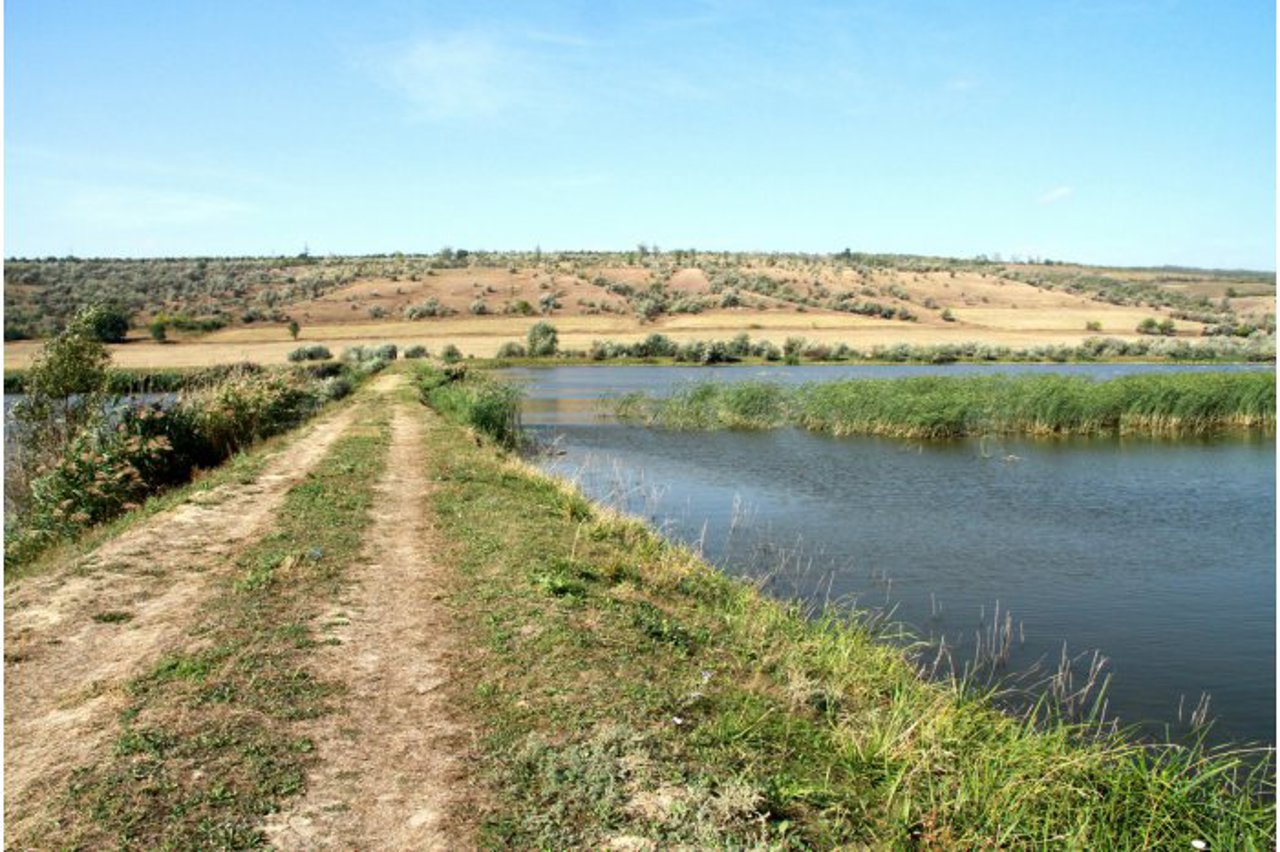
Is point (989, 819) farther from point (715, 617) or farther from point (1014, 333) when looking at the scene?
point (1014, 333)

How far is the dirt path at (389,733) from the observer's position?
4.95 m

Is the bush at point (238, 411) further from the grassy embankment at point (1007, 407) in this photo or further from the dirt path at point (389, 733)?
the grassy embankment at point (1007, 407)

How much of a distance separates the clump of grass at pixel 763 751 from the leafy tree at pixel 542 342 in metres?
55.3

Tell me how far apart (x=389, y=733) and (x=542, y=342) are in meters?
59.7

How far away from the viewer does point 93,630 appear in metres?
7.92

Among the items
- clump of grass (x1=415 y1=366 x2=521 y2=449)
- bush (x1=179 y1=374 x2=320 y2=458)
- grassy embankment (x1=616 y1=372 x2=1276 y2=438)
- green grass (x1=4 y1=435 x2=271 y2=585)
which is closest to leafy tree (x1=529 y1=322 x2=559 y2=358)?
clump of grass (x1=415 y1=366 x2=521 y2=449)

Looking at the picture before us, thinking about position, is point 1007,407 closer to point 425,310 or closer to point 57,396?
point 57,396

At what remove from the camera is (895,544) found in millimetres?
14922

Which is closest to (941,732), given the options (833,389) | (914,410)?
(914,410)

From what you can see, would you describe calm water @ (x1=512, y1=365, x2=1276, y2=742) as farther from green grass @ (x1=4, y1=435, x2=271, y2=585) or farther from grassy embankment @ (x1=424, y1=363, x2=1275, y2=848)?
green grass @ (x1=4, y1=435, x2=271, y2=585)

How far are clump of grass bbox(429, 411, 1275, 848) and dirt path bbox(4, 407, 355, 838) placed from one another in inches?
91.0

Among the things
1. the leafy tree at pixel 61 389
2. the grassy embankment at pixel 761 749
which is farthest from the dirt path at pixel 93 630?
the leafy tree at pixel 61 389

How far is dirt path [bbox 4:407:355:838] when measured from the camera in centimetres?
565

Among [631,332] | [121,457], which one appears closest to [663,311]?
[631,332]
